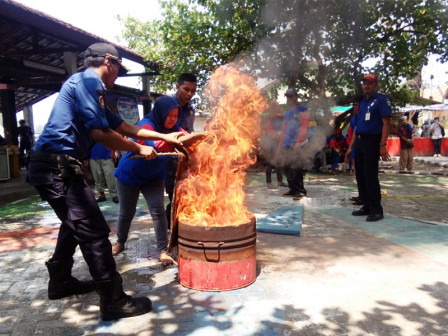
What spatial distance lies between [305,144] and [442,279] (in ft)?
16.2

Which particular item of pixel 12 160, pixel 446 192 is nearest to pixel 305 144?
pixel 446 192

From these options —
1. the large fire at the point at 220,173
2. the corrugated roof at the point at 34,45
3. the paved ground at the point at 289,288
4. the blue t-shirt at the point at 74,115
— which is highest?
the corrugated roof at the point at 34,45

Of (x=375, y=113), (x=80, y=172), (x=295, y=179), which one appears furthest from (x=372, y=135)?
(x=80, y=172)

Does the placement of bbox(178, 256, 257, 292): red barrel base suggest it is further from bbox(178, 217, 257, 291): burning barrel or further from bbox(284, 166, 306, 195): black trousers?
bbox(284, 166, 306, 195): black trousers

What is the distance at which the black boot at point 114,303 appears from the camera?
2.90m

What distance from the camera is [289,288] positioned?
133 inches

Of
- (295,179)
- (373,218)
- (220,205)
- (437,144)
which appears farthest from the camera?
(437,144)

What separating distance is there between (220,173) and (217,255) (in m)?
0.95

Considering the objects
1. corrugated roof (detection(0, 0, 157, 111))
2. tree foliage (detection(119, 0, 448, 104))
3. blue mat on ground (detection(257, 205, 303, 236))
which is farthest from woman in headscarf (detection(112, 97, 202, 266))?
tree foliage (detection(119, 0, 448, 104))

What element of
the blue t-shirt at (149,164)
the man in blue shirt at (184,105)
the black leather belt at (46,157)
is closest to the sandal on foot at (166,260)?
the blue t-shirt at (149,164)

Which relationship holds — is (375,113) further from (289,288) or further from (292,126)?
(289,288)

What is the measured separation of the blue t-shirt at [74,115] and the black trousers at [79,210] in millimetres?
177

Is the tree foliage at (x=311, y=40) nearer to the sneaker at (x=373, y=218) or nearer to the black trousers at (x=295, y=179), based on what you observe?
the black trousers at (x=295, y=179)

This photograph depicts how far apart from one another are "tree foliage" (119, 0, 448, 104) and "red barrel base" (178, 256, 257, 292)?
863cm
